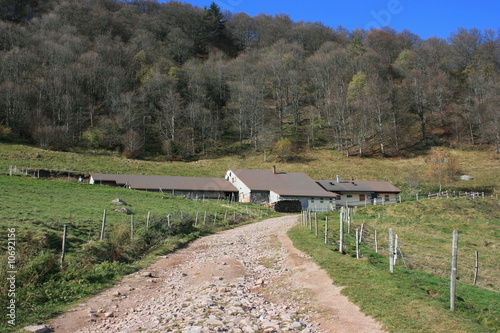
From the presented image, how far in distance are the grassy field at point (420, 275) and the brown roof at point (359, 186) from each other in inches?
850

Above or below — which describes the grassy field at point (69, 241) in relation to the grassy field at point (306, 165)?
below

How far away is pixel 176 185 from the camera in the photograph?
50.8m

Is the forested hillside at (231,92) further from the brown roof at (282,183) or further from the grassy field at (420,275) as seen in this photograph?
the grassy field at (420,275)

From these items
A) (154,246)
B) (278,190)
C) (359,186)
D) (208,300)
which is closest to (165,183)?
(278,190)

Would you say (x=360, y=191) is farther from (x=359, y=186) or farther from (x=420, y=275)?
(x=420, y=275)

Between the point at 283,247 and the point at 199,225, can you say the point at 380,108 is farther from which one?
the point at 283,247

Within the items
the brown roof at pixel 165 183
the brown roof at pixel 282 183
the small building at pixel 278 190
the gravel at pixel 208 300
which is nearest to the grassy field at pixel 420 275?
the gravel at pixel 208 300

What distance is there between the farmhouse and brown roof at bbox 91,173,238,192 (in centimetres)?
1437

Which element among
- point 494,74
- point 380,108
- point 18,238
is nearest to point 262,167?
point 380,108

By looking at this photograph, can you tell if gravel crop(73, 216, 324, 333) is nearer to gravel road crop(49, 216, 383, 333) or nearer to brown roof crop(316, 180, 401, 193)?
gravel road crop(49, 216, 383, 333)

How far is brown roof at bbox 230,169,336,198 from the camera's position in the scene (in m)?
51.4

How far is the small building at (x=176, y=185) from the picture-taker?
161 ft

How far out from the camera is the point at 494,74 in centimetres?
9200

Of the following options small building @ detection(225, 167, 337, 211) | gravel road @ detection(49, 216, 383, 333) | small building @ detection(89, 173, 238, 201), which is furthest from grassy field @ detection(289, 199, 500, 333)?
small building @ detection(89, 173, 238, 201)
